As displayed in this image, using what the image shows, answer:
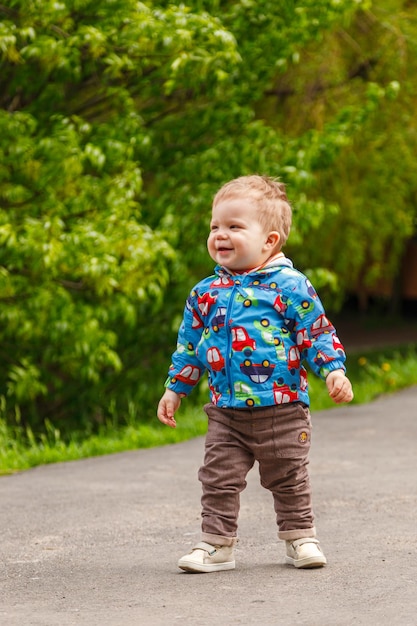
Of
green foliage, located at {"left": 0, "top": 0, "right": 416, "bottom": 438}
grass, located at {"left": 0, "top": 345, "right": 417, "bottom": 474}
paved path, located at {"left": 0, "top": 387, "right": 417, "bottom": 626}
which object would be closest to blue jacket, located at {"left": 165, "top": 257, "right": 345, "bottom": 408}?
paved path, located at {"left": 0, "top": 387, "right": 417, "bottom": 626}

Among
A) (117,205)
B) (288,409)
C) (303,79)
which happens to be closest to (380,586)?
(288,409)

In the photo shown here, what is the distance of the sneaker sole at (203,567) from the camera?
4.09 metres

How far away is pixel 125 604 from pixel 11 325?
14.9ft

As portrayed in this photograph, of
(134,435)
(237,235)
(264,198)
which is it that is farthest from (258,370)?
(134,435)

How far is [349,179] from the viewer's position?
12383 millimetres

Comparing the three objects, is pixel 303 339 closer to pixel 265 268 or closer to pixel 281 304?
pixel 281 304

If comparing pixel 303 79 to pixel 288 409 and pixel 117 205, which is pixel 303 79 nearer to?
pixel 117 205

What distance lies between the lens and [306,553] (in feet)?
13.4

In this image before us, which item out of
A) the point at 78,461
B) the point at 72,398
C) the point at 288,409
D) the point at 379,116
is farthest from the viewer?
the point at 379,116

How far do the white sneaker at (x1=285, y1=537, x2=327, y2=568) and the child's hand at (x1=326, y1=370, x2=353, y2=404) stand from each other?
52cm

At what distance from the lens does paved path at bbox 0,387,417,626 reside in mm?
3584

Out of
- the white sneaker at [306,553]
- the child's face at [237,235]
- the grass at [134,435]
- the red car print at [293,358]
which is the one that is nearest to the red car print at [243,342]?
Answer: the red car print at [293,358]

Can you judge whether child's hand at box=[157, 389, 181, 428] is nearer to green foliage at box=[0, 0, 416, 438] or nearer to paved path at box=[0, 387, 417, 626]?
paved path at box=[0, 387, 417, 626]

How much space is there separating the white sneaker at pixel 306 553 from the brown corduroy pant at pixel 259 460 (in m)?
0.03
